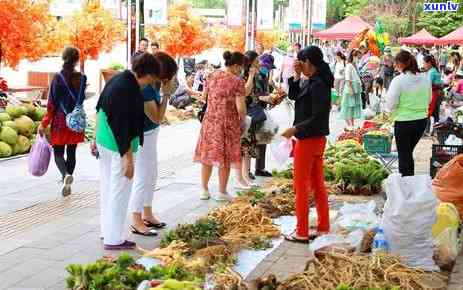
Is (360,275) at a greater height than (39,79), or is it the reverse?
(39,79)

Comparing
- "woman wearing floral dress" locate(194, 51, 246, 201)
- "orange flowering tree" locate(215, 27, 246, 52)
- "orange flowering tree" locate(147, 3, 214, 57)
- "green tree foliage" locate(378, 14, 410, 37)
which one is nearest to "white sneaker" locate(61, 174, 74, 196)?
"woman wearing floral dress" locate(194, 51, 246, 201)

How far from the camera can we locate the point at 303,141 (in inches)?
262

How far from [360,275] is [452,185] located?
2253 mm

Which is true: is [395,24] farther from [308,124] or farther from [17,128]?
[308,124]

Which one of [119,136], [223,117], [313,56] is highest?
[313,56]

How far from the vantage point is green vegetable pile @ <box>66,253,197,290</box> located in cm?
490

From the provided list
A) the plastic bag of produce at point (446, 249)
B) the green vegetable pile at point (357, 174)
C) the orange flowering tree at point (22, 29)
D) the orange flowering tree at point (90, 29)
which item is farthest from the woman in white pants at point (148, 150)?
the orange flowering tree at point (90, 29)

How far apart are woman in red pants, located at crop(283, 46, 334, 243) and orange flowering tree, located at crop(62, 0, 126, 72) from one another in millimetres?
10906

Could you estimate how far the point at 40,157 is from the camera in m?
8.95

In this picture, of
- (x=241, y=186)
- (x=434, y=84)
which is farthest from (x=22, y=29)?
(x=434, y=84)

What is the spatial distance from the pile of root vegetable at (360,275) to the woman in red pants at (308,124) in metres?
1.16

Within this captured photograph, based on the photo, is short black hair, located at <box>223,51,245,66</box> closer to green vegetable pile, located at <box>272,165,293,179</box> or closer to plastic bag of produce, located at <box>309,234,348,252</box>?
green vegetable pile, located at <box>272,165,293,179</box>

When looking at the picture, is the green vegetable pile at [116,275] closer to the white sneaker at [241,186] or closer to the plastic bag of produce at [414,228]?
the plastic bag of produce at [414,228]

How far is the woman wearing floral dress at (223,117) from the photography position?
845cm
